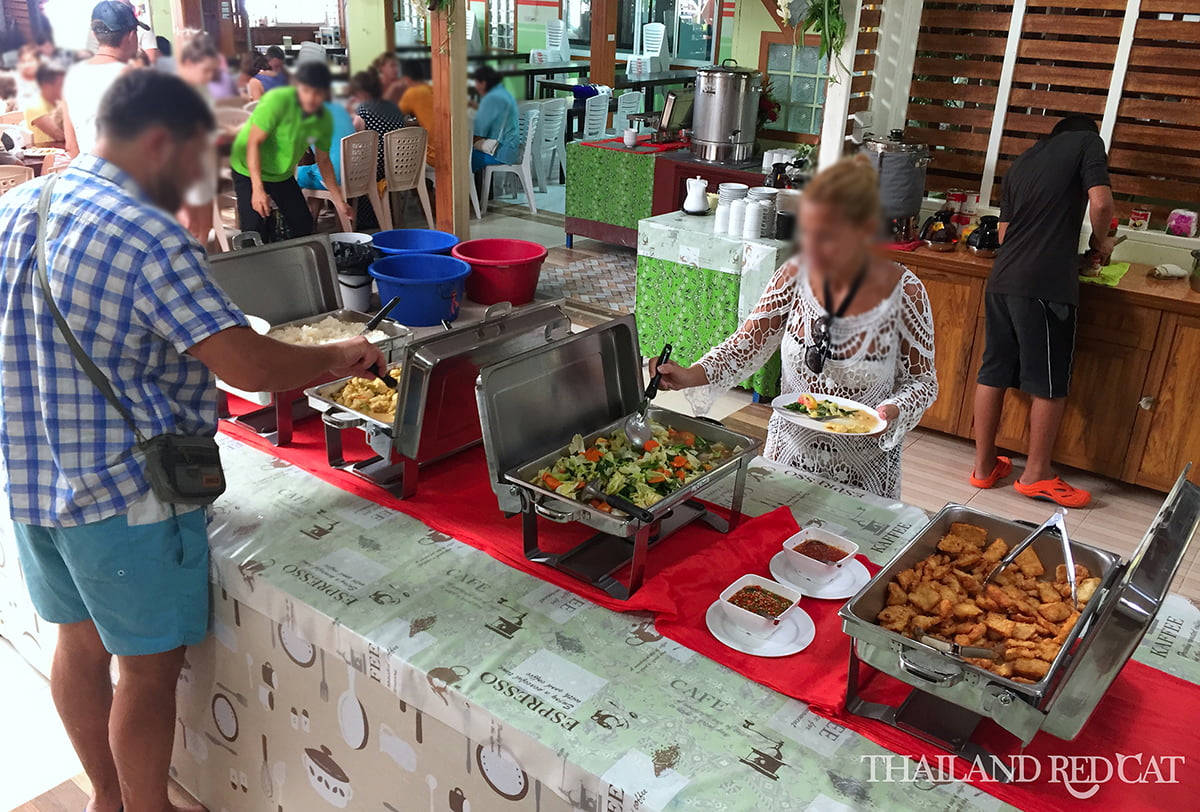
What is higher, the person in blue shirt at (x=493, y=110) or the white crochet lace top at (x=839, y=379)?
the person in blue shirt at (x=493, y=110)

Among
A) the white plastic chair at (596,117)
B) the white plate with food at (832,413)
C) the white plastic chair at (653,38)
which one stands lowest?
the white plate with food at (832,413)

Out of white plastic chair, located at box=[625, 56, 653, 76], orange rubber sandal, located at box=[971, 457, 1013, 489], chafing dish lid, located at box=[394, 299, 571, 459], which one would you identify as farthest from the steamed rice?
white plastic chair, located at box=[625, 56, 653, 76]

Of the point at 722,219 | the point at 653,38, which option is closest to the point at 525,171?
the point at 653,38

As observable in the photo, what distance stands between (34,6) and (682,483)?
1102 millimetres

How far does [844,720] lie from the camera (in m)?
1.22

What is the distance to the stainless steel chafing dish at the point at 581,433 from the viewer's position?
1497 millimetres

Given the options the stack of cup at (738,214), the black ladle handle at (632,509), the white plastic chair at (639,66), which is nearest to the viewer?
the black ladle handle at (632,509)

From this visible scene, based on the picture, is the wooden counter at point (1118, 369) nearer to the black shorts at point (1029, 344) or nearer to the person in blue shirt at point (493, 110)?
the black shorts at point (1029, 344)

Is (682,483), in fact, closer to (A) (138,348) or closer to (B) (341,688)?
(B) (341,688)

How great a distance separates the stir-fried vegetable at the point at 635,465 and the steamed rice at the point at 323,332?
66cm

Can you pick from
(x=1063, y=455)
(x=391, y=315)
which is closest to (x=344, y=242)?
(x=391, y=315)

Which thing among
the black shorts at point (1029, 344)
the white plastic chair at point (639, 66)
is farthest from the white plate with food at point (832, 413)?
the white plastic chair at point (639, 66)

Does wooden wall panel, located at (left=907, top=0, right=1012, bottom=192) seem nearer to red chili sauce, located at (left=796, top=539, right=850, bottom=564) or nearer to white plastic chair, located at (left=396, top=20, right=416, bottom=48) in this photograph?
white plastic chair, located at (left=396, top=20, right=416, bottom=48)

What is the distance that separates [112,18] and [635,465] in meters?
1.05
